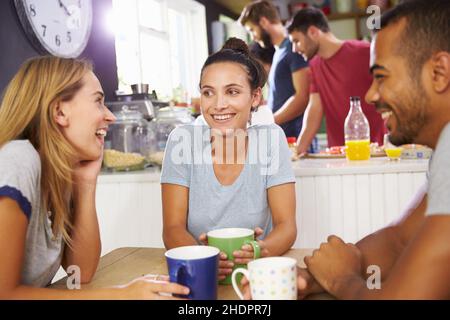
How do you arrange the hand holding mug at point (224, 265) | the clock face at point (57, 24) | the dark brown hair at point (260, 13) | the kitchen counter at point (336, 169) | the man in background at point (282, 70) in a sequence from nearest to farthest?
the hand holding mug at point (224, 265), the kitchen counter at point (336, 169), the clock face at point (57, 24), the man in background at point (282, 70), the dark brown hair at point (260, 13)

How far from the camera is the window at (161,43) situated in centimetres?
372

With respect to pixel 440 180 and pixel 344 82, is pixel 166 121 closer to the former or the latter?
pixel 344 82

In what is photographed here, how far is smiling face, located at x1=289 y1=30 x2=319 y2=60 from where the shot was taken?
2.71 m

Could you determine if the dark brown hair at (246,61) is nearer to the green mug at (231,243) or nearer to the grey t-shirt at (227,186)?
the grey t-shirt at (227,186)

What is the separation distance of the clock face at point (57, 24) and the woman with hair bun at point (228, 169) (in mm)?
1264

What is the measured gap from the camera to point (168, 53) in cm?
455

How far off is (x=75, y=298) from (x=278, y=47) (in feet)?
8.74

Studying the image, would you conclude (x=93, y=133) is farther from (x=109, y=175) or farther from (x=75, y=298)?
(x=109, y=175)

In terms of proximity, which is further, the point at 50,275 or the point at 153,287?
the point at 50,275

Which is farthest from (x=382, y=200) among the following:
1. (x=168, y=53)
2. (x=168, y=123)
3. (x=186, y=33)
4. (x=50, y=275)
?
(x=186, y=33)

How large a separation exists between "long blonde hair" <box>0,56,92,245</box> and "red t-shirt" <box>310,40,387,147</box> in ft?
6.59

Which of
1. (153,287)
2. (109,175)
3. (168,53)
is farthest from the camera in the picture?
(168,53)

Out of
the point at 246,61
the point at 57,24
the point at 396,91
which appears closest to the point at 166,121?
the point at 57,24

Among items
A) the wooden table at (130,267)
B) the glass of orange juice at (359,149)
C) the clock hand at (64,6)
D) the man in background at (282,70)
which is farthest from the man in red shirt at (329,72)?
the wooden table at (130,267)
